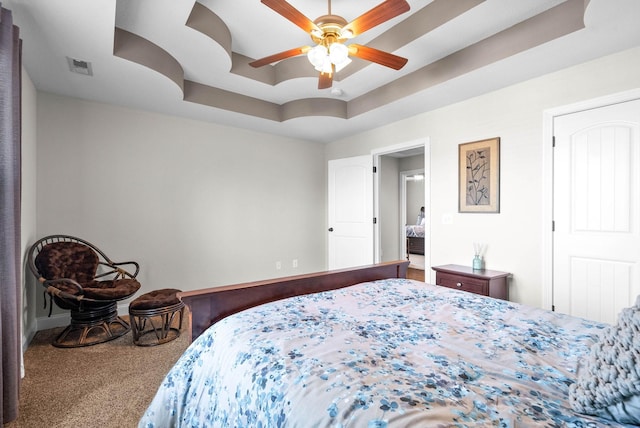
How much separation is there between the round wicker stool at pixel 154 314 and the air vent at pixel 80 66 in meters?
2.02

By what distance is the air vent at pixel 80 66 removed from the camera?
2.49 metres

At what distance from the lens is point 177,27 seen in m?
2.31

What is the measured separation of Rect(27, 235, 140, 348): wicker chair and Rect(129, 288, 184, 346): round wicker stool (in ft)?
0.69

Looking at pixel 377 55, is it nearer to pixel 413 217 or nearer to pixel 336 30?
pixel 336 30

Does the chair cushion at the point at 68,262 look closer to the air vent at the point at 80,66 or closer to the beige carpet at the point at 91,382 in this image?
the beige carpet at the point at 91,382

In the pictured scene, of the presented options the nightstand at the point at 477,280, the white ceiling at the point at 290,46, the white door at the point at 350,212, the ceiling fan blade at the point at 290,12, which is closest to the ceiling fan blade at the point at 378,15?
the ceiling fan blade at the point at 290,12

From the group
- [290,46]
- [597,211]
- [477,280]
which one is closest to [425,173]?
[477,280]

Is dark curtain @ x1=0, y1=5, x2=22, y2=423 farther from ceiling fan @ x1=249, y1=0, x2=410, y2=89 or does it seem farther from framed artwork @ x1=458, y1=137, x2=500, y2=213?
framed artwork @ x1=458, y1=137, x2=500, y2=213

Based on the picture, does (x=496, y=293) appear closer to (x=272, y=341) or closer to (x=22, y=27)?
(x=272, y=341)

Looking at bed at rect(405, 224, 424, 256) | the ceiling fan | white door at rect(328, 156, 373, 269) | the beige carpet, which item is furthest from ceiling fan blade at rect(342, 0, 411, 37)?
bed at rect(405, 224, 424, 256)

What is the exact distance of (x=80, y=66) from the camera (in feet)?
8.45

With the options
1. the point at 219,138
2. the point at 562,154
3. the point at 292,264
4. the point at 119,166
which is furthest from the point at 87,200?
the point at 562,154

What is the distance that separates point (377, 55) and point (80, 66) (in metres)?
2.43

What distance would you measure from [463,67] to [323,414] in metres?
2.94
